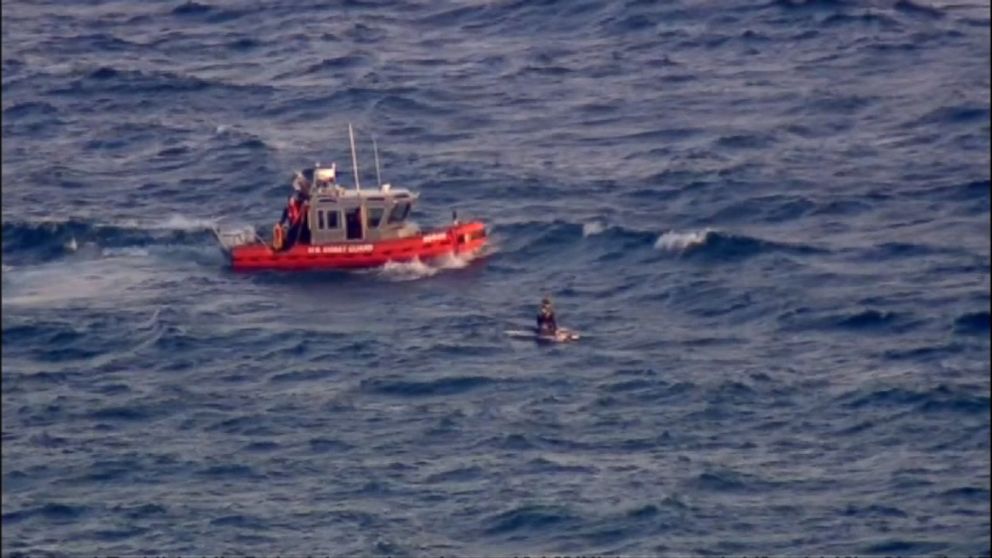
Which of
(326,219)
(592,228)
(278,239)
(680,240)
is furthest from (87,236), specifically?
(680,240)

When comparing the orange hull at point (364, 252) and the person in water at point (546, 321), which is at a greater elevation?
the orange hull at point (364, 252)

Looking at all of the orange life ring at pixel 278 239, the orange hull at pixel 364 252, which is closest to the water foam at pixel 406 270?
the orange hull at pixel 364 252

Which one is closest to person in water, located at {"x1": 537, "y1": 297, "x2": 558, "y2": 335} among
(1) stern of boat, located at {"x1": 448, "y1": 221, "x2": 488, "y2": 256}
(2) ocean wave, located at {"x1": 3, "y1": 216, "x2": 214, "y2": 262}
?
(1) stern of boat, located at {"x1": 448, "y1": 221, "x2": 488, "y2": 256}

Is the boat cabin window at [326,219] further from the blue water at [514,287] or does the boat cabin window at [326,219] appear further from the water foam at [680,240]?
the water foam at [680,240]

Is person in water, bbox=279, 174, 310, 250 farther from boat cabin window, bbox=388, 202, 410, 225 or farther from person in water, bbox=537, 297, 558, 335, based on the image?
person in water, bbox=537, 297, 558, 335

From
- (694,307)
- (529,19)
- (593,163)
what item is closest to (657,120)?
(593,163)

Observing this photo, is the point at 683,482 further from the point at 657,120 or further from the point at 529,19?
the point at 529,19
